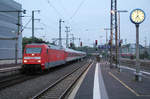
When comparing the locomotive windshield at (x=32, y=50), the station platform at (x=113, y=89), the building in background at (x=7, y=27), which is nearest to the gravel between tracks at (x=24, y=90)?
the station platform at (x=113, y=89)

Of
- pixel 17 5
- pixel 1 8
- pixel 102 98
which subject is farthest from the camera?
pixel 17 5

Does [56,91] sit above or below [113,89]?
below

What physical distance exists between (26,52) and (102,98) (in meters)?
12.5

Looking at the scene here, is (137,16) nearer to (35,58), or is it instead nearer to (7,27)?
(35,58)

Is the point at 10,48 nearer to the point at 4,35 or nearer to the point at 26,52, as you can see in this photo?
the point at 4,35

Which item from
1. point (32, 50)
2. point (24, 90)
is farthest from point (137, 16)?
point (32, 50)

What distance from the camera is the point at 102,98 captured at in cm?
884

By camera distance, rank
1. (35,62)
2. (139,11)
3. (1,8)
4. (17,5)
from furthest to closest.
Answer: (17,5)
(1,8)
(35,62)
(139,11)

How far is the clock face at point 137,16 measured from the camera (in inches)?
553

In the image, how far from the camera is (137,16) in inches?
556

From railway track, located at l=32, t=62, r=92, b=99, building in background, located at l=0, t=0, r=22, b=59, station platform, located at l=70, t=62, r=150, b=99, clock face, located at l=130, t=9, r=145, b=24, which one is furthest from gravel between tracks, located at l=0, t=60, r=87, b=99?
building in background, located at l=0, t=0, r=22, b=59

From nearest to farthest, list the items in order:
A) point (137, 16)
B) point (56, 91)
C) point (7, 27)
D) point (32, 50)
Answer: point (56, 91)
point (137, 16)
point (32, 50)
point (7, 27)

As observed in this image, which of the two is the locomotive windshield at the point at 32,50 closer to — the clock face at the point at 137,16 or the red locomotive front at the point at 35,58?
the red locomotive front at the point at 35,58

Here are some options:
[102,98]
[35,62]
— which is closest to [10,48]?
[35,62]
